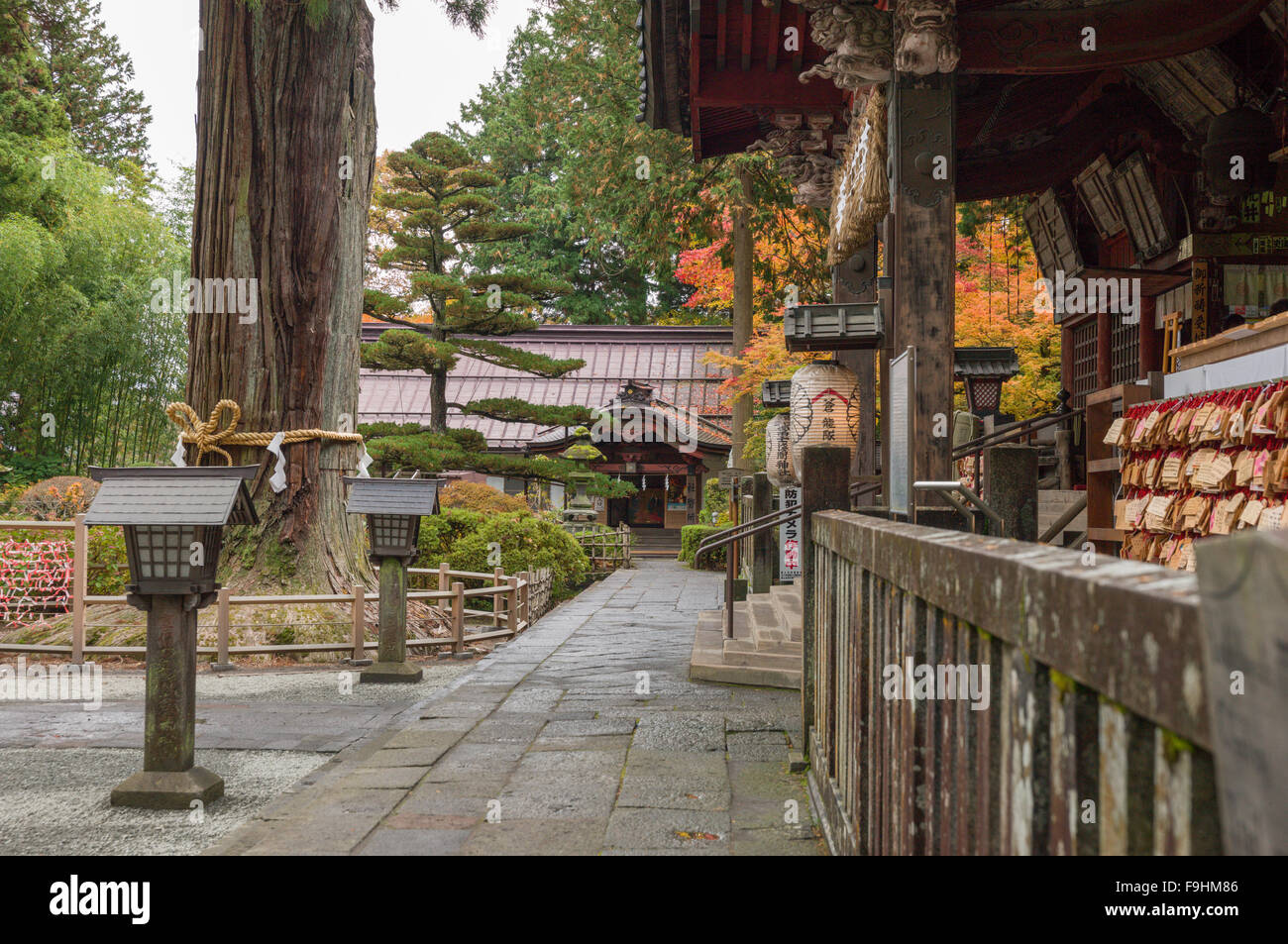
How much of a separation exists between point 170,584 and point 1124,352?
9348 mm

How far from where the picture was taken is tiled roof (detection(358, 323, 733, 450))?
30281 mm

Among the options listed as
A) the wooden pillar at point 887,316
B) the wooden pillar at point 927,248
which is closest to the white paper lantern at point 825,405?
the wooden pillar at point 887,316

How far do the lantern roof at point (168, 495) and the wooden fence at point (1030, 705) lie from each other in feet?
9.53

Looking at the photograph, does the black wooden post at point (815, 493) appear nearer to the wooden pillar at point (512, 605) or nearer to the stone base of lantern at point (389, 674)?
the stone base of lantern at point (389, 674)

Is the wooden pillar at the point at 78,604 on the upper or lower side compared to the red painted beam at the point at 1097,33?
lower

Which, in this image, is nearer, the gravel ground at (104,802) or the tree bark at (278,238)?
the gravel ground at (104,802)

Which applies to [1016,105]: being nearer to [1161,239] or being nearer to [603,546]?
[1161,239]

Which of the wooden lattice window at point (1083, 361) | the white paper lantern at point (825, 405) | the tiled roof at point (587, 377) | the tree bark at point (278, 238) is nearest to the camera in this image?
the white paper lantern at point (825, 405)

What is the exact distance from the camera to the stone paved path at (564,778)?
10.7ft

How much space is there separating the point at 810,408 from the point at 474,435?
32.2 ft

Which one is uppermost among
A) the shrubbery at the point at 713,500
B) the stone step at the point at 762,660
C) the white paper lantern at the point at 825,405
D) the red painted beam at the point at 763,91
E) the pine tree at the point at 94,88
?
the pine tree at the point at 94,88

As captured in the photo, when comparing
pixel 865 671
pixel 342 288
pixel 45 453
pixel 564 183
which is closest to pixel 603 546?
pixel 564 183

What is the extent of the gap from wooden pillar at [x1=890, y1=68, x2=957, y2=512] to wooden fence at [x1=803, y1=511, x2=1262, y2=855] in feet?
9.78

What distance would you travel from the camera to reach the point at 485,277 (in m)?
16.6
